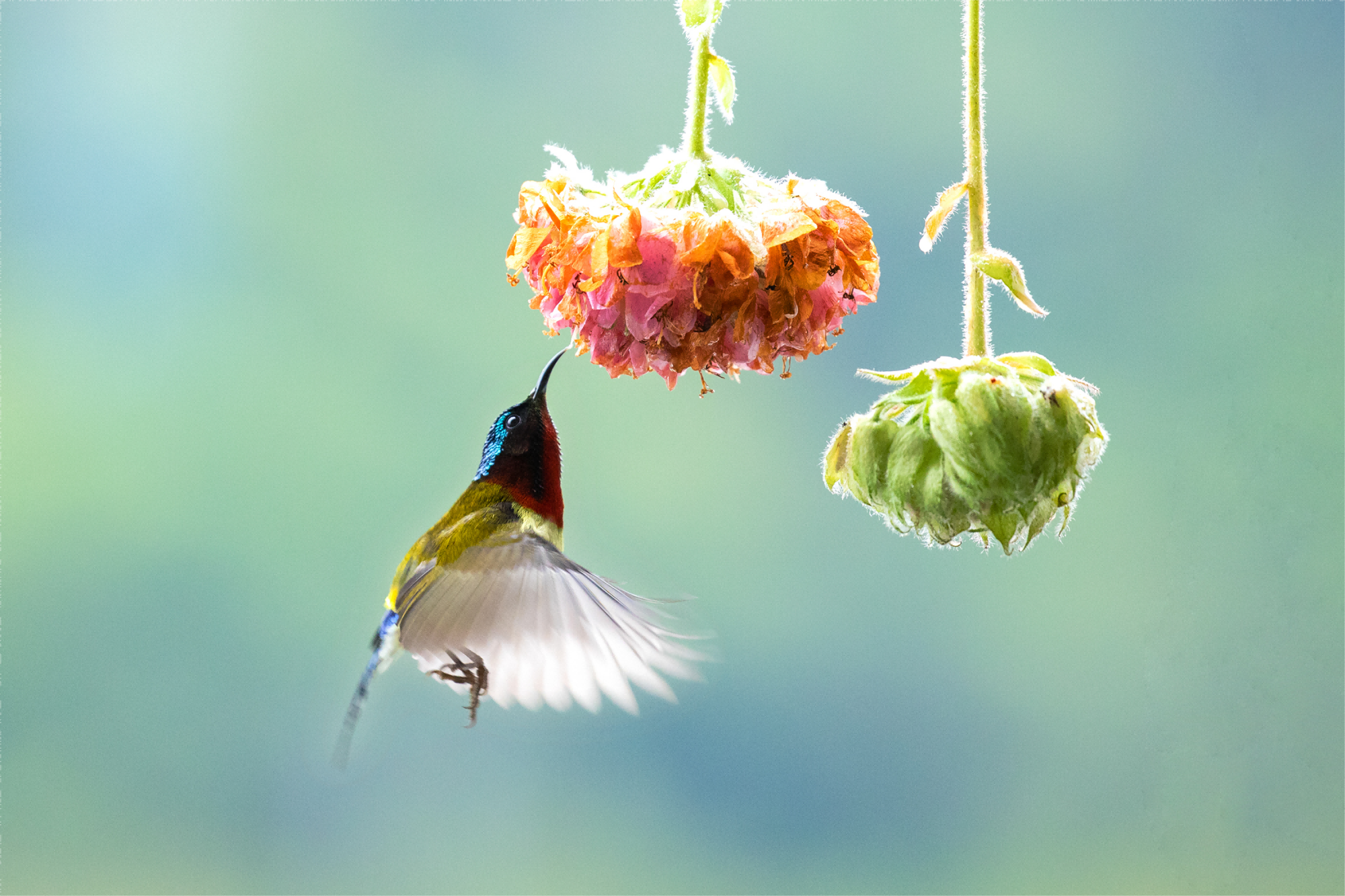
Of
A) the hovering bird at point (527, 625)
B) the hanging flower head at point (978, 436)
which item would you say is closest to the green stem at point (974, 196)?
the hanging flower head at point (978, 436)

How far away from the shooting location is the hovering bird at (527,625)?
730 millimetres

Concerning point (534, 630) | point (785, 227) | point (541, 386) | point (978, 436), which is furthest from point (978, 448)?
point (541, 386)

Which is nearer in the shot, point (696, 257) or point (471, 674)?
point (696, 257)

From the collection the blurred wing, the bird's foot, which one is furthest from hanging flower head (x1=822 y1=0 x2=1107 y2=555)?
the bird's foot

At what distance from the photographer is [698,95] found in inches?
20.8

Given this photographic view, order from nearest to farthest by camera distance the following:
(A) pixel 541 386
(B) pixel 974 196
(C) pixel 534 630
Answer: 1. (B) pixel 974 196
2. (C) pixel 534 630
3. (A) pixel 541 386

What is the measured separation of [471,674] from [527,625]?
48 mm

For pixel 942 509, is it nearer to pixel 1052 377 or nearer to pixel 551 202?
pixel 1052 377

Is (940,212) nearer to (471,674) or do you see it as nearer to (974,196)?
(974,196)

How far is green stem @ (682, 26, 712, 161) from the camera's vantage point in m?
0.52

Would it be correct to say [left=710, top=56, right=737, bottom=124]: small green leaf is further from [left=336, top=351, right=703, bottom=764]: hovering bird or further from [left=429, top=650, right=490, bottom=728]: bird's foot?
[left=429, top=650, right=490, bottom=728]: bird's foot

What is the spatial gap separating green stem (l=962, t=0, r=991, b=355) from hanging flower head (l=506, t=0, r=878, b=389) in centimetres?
5

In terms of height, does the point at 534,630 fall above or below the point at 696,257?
below

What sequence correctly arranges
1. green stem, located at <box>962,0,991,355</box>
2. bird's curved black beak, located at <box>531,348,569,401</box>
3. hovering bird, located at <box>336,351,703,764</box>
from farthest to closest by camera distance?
bird's curved black beak, located at <box>531,348,569,401</box> < hovering bird, located at <box>336,351,703,764</box> < green stem, located at <box>962,0,991,355</box>
